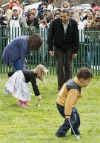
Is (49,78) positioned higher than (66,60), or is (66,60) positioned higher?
(66,60)

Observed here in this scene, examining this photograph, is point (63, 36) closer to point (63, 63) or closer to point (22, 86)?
point (63, 63)

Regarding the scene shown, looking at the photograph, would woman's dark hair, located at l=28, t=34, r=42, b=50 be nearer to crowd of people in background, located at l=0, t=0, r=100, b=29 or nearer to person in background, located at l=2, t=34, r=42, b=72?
person in background, located at l=2, t=34, r=42, b=72

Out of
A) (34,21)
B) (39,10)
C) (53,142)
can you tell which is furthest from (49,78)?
(53,142)

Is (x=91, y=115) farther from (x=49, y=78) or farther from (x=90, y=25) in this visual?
(x=90, y=25)

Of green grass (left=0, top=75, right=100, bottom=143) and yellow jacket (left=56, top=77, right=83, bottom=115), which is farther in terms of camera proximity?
green grass (left=0, top=75, right=100, bottom=143)

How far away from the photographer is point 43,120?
1196cm

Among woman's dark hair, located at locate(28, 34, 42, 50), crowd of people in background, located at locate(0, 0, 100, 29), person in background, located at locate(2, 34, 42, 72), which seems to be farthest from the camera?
crowd of people in background, located at locate(0, 0, 100, 29)

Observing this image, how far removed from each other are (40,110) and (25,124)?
5.28 ft

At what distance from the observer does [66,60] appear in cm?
1503

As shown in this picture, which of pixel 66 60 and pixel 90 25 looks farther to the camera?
pixel 90 25

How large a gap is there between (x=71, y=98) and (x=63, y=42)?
16.2ft

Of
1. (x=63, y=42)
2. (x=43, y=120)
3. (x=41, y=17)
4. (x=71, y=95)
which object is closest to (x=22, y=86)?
(x=43, y=120)

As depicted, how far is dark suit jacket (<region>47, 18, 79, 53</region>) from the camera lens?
14758mm

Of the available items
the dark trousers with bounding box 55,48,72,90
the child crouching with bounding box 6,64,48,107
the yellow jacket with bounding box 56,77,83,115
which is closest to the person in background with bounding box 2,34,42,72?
the child crouching with bounding box 6,64,48,107
